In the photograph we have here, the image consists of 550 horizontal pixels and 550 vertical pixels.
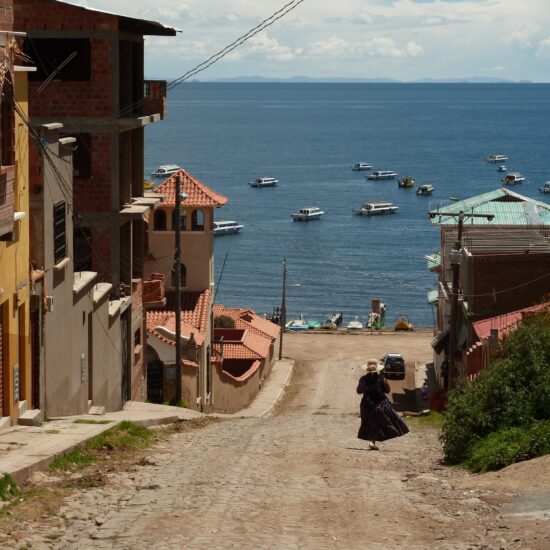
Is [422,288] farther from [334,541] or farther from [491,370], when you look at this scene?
[334,541]

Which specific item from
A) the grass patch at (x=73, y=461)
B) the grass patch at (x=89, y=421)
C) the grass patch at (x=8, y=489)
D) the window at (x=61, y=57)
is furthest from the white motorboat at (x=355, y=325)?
the grass patch at (x=8, y=489)

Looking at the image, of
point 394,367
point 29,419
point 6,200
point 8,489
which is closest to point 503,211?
point 394,367

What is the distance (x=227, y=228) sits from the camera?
13750 cm

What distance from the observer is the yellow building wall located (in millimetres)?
20391

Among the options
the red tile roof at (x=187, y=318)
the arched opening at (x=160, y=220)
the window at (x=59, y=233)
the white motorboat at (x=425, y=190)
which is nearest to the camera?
the window at (x=59, y=233)

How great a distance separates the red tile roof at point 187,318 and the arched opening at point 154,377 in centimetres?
61

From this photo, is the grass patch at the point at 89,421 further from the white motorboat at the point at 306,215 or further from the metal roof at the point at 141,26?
the white motorboat at the point at 306,215

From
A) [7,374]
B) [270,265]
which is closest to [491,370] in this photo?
[7,374]

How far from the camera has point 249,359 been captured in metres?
53.6

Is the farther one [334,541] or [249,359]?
[249,359]

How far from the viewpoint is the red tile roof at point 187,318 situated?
1620 inches

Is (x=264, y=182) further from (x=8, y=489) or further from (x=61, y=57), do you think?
(x=8, y=489)

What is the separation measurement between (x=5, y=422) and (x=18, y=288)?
7.56 ft

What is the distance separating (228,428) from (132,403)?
31.2 ft
